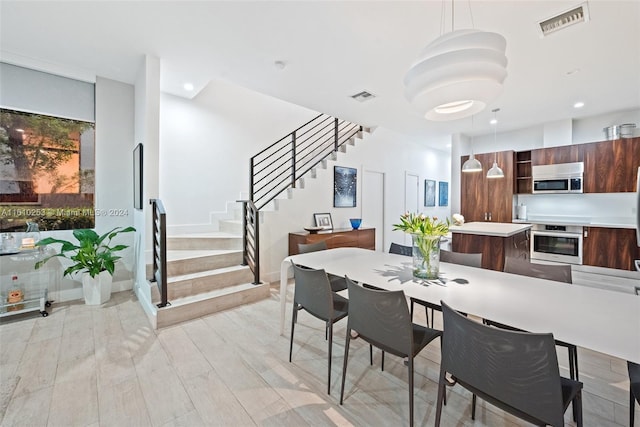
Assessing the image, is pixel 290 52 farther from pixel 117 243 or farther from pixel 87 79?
pixel 117 243

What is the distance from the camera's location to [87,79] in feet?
11.6

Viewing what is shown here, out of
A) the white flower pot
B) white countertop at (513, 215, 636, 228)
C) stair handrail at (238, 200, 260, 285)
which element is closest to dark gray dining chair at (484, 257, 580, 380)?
stair handrail at (238, 200, 260, 285)

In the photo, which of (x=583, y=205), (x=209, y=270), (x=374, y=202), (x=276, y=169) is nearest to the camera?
(x=209, y=270)

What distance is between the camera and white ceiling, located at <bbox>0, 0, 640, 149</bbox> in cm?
236

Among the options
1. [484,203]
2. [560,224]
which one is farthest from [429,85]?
[484,203]

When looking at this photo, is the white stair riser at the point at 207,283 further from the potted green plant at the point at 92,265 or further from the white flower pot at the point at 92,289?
the white flower pot at the point at 92,289

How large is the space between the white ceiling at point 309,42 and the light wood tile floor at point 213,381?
2921mm

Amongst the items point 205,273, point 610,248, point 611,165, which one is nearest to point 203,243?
point 205,273

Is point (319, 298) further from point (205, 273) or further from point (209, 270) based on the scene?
point (209, 270)

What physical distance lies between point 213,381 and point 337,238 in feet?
10.6

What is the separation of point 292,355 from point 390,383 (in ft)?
2.67

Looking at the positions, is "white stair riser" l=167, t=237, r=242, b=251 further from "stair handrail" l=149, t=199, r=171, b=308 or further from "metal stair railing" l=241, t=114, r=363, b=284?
"stair handrail" l=149, t=199, r=171, b=308

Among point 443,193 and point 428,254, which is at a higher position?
point 443,193

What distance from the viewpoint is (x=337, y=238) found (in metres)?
4.93
